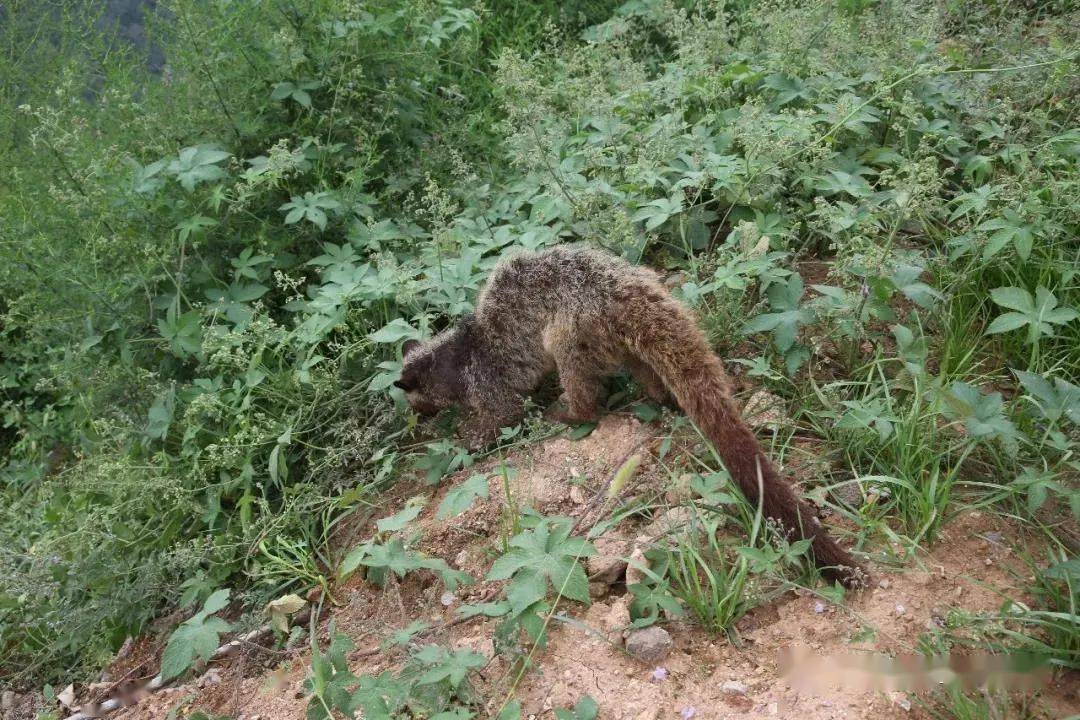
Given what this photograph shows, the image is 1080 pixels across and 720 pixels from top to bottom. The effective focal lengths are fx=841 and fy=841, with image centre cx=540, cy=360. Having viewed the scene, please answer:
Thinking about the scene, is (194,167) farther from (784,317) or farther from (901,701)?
(901,701)

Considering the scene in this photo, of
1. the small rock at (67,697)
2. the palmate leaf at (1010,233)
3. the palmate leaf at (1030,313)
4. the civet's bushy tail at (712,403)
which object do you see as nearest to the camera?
the civet's bushy tail at (712,403)

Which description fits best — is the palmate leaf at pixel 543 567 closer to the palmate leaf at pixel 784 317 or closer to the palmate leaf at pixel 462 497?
the palmate leaf at pixel 462 497

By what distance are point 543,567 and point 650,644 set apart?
0.50 m

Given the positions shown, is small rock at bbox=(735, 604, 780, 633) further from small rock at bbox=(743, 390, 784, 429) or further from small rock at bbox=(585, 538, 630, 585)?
small rock at bbox=(743, 390, 784, 429)

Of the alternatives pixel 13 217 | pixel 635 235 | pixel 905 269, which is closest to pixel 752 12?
pixel 635 235

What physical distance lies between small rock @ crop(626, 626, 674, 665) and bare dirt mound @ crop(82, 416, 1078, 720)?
0.07 feet

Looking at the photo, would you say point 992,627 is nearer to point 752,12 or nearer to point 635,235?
point 635,235

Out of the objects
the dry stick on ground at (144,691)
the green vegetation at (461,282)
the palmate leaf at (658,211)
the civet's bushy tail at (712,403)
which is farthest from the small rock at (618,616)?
the palmate leaf at (658,211)

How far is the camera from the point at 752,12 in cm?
577

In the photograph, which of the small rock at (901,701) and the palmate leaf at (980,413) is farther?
the palmate leaf at (980,413)

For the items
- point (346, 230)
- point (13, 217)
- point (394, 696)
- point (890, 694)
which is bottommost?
point (890, 694)

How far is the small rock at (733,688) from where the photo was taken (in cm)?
288

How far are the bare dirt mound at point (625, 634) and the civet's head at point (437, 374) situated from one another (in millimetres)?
907

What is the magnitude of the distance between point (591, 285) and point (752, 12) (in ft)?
9.10
